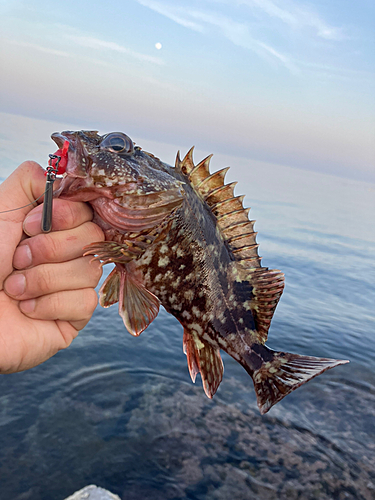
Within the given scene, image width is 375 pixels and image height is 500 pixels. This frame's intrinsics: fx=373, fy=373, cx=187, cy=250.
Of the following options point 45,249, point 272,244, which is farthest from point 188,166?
point 272,244

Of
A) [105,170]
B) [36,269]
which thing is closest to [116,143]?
[105,170]

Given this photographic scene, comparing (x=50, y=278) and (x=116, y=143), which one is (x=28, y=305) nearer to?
(x=50, y=278)

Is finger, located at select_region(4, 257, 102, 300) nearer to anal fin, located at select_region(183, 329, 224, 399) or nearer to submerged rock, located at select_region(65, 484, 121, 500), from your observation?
anal fin, located at select_region(183, 329, 224, 399)

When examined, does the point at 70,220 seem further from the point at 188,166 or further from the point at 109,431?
the point at 109,431

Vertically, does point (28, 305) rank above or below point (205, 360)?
above

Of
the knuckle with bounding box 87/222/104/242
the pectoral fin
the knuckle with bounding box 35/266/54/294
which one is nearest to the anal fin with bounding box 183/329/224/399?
the pectoral fin
